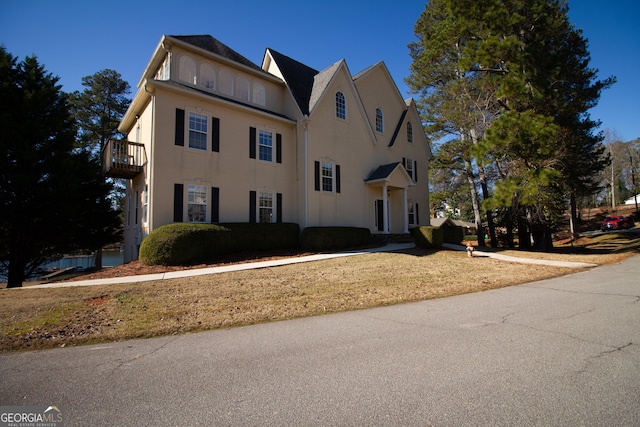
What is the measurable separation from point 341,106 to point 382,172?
4.84 metres

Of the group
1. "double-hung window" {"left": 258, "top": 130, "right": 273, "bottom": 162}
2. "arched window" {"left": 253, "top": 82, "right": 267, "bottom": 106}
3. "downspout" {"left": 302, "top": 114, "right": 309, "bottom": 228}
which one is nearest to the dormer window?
"arched window" {"left": 253, "top": 82, "right": 267, "bottom": 106}

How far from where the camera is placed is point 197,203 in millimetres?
14188

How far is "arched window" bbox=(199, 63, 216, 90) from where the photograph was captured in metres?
15.2

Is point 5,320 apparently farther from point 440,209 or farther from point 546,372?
point 440,209

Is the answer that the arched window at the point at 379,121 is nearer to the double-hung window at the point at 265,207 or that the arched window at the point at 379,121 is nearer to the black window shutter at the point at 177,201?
the double-hung window at the point at 265,207

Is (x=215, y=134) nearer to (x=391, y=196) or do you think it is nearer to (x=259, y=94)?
(x=259, y=94)

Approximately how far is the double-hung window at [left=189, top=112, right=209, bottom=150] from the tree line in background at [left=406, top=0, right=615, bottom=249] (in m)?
12.3

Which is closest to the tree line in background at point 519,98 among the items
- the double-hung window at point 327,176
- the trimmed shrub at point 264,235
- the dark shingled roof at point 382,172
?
the dark shingled roof at point 382,172

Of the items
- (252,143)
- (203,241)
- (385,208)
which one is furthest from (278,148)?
(385,208)

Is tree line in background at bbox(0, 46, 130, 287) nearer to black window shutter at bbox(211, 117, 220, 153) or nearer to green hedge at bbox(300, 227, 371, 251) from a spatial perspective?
black window shutter at bbox(211, 117, 220, 153)

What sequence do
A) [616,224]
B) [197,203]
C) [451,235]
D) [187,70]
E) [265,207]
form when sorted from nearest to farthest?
1. [197,203]
2. [187,70]
3. [265,207]
4. [451,235]
5. [616,224]

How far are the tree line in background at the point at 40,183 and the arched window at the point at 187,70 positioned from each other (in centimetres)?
645

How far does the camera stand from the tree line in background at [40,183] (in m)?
13.6

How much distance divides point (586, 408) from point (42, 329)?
716cm
